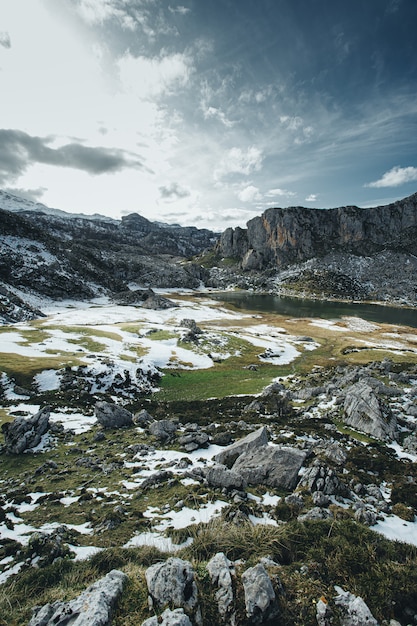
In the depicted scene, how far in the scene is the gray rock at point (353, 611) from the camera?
19.8 feet

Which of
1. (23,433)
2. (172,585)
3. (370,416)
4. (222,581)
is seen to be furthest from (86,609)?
(370,416)

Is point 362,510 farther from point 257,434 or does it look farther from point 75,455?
point 75,455

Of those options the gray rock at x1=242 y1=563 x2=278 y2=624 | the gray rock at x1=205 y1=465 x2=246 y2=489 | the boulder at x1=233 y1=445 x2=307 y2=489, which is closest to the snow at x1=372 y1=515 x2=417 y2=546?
the boulder at x1=233 y1=445 x2=307 y2=489

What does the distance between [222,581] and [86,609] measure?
2862mm

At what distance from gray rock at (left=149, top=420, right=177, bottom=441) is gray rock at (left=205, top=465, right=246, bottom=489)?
27.4 feet

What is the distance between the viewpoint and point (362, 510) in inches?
497

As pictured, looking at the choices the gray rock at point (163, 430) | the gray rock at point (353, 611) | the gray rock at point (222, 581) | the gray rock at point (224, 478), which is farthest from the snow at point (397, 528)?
the gray rock at point (163, 430)

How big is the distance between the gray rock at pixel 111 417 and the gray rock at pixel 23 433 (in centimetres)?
449

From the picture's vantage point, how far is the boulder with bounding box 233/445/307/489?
15.1m

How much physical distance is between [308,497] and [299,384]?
101 feet

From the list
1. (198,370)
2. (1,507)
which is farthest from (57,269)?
(1,507)

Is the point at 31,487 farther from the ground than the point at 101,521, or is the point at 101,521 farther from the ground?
the point at 101,521

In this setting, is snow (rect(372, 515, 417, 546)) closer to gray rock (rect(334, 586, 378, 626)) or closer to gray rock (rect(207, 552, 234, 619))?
gray rock (rect(334, 586, 378, 626))

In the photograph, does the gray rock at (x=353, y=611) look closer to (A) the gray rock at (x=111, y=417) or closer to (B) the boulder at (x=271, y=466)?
(B) the boulder at (x=271, y=466)
